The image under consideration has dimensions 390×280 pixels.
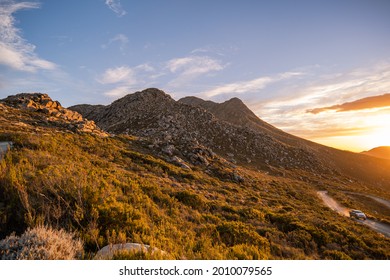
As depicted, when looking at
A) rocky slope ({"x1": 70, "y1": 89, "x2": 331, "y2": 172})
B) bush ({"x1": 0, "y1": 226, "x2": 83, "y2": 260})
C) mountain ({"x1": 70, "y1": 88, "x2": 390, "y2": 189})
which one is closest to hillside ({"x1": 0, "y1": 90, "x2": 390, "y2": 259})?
bush ({"x1": 0, "y1": 226, "x2": 83, "y2": 260})

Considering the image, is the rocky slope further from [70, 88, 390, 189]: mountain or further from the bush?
the bush

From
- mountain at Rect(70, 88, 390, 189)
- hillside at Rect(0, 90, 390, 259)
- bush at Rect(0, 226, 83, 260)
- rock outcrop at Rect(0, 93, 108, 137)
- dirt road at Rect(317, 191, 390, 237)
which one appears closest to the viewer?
bush at Rect(0, 226, 83, 260)

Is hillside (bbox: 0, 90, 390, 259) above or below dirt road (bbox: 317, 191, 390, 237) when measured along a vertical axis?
above

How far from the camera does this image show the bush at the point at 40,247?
12.3 feet

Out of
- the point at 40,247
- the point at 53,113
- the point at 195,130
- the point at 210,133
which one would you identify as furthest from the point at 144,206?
the point at 210,133

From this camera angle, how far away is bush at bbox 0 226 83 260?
3736 millimetres

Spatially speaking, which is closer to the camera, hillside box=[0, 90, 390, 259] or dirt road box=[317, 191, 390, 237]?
hillside box=[0, 90, 390, 259]

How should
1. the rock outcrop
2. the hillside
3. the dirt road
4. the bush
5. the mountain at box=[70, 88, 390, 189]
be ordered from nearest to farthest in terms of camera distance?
the bush, the hillside, the dirt road, the rock outcrop, the mountain at box=[70, 88, 390, 189]

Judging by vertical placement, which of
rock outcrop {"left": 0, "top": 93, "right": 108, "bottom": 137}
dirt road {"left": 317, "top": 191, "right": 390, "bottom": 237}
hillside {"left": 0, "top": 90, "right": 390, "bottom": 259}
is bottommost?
dirt road {"left": 317, "top": 191, "right": 390, "bottom": 237}

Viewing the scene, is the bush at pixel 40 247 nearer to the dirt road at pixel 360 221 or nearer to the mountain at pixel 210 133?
the dirt road at pixel 360 221

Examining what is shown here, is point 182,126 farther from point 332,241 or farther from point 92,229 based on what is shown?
point 92,229
